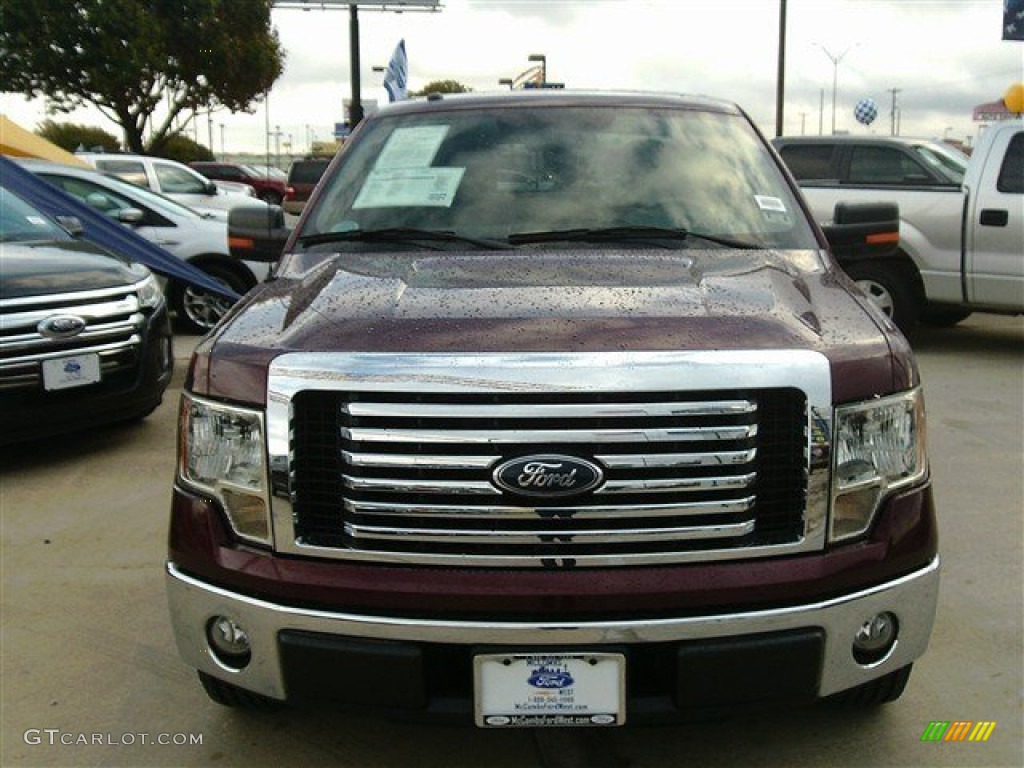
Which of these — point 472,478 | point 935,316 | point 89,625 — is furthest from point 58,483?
point 935,316

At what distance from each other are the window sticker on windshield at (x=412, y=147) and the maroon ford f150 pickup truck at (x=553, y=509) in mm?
1162

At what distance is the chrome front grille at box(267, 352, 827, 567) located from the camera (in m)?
2.11

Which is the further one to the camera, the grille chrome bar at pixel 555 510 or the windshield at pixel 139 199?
the windshield at pixel 139 199

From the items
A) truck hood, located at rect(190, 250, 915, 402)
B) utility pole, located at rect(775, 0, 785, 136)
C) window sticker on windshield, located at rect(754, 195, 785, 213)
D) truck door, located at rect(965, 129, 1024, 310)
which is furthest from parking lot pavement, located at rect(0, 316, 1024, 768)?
utility pole, located at rect(775, 0, 785, 136)

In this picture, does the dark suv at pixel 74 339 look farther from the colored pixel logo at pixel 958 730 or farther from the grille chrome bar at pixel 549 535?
the colored pixel logo at pixel 958 730

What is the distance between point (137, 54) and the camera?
30.2 m

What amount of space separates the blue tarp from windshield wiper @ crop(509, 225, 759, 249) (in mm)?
4241

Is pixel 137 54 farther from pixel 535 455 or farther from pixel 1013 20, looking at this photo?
pixel 535 455

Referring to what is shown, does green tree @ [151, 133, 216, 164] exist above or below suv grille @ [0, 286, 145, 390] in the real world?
below

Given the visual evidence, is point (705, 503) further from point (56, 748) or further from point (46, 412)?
point (46, 412)

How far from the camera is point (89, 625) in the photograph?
11.5ft

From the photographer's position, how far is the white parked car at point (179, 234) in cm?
912

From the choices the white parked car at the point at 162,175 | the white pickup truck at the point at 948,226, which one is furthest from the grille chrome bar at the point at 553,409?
the white parked car at the point at 162,175

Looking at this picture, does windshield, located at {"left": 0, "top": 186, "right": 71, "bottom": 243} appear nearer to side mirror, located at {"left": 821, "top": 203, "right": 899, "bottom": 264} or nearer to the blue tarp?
the blue tarp
